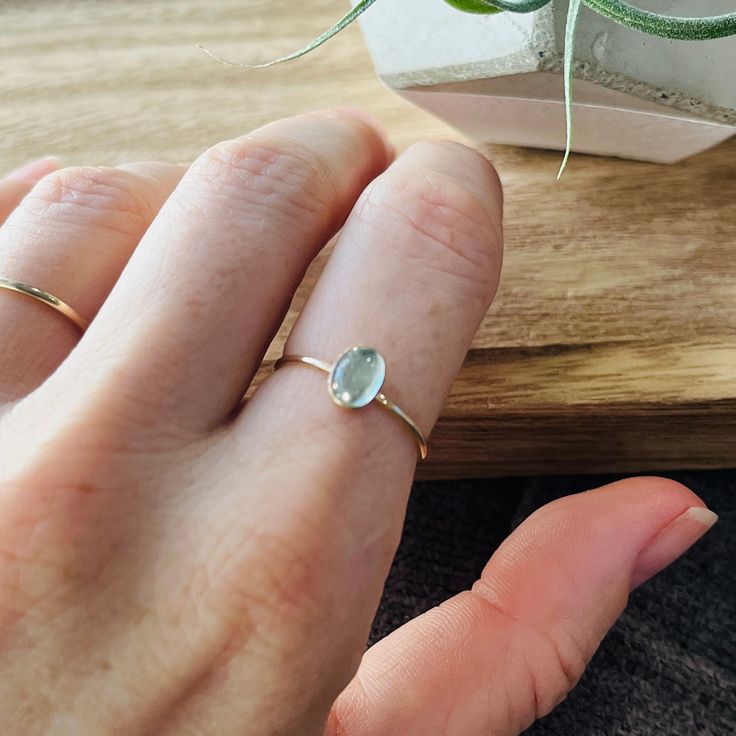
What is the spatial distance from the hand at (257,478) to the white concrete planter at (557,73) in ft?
0.12

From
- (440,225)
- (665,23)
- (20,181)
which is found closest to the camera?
(665,23)

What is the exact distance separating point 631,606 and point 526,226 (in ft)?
0.81

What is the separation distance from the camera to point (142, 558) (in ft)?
1.06

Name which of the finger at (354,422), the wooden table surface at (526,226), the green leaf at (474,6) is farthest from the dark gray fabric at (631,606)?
the green leaf at (474,6)

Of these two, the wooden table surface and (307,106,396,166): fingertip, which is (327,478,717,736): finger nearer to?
the wooden table surface

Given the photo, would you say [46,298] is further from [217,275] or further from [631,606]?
[631,606]

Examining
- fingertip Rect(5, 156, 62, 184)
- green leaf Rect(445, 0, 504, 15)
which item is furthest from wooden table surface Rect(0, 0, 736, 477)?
green leaf Rect(445, 0, 504, 15)

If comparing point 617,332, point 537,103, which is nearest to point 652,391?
point 617,332

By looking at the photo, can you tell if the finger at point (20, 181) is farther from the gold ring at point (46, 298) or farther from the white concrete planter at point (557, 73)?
the white concrete planter at point (557, 73)

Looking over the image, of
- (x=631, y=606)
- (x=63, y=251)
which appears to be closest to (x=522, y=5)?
(x=63, y=251)

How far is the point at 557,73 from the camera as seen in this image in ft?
1.18

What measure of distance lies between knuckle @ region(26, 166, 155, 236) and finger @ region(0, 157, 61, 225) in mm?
61

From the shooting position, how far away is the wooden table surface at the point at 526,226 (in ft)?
1.37

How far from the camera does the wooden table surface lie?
1.37 ft
